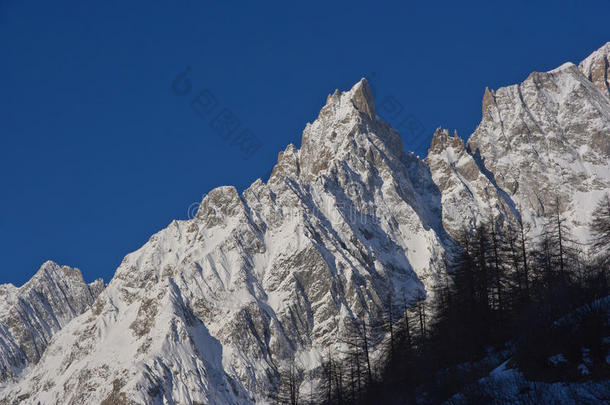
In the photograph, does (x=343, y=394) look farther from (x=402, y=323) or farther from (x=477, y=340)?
(x=477, y=340)

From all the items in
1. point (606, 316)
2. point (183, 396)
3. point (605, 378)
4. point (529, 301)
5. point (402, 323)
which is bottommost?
point (605, 378)

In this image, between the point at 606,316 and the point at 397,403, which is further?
the point at 397,403

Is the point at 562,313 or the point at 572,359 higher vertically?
the point at 562,313

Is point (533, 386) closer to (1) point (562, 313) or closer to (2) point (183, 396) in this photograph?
(1) point (562, 313)

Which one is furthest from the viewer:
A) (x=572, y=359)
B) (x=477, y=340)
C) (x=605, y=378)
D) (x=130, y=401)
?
(x=130, y=401)

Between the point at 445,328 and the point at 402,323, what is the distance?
438 inches

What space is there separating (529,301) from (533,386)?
19246 millimetres

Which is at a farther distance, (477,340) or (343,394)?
(343,394)

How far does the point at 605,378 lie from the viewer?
106 feet

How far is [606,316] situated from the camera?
35.3 metres

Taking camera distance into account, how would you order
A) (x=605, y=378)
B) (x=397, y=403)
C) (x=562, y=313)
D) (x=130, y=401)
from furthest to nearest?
(x=130, y=401) < (x=397, y=403) < (x=562, y=313) < (x=605, y=378)

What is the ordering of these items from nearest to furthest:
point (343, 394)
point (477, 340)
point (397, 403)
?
point (397, 403) < point (477, 340) < point (343, 394)

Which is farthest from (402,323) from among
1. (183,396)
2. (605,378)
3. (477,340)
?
(183,396)

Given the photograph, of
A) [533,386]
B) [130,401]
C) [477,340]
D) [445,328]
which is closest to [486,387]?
[533,386]
